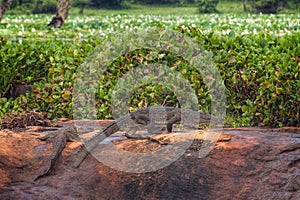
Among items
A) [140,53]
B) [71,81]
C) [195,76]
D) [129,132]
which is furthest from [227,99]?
[129,132]

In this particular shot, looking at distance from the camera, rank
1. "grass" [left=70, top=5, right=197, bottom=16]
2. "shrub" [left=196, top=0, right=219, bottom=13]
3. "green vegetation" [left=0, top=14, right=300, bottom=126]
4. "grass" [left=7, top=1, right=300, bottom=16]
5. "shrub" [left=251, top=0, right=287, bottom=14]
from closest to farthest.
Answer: "green vegetation" [left=0, top=14, right=300, bottom=126] < "shrub" [left=251, top=0, right=287, bottom=14] < "grass" [left=7, top=1, right=300, bottom=16] < "shrub" [left=196, top=0, right=219, bottom=13] < "grass" [left=70, top=5, right=197, bottom=16]

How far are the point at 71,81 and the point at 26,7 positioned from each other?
22405 millimetres

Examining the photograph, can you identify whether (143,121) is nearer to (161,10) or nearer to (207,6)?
(207,6)

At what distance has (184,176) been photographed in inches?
150

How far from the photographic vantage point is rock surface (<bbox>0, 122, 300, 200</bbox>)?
3.69 m

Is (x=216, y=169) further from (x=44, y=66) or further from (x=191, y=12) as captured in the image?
(x=191, y=12)

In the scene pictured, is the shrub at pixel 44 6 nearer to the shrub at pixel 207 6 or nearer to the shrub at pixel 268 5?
the shrub at pixel 207 6

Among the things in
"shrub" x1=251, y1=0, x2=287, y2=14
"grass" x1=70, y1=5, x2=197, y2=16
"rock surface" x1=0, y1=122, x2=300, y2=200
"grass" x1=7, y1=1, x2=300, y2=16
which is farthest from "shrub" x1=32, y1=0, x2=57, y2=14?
"rock surface" x1=0, y1=122, x2=300, y2=200

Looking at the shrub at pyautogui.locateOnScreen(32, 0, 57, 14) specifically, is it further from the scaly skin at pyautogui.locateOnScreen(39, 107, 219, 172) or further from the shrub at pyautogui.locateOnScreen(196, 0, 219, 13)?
the scaly skin at pyautogui.locateOnScreen(39, 107, 219, 172)

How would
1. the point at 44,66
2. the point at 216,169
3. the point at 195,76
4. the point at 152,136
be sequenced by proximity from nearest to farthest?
the point at 216,169
the point at 152,136
the point at 195,76
the point at 44,66

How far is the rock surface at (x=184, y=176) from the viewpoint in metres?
3.69

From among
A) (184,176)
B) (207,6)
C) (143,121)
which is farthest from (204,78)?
(207,6)

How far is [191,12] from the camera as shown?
29266 millimetres

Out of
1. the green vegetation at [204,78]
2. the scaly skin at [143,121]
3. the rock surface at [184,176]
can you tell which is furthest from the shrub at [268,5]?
the rock surface at [184,176]
